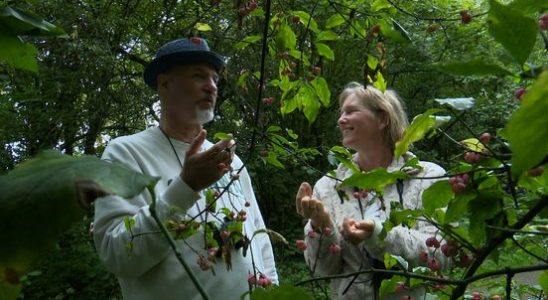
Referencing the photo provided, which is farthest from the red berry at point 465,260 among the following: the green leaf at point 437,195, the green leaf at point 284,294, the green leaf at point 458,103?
the green leaf at point 284,294

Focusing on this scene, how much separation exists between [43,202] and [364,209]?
5.36 feet

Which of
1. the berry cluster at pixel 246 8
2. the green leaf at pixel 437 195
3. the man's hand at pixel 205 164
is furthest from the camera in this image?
the berry cluster at pixel 246 8

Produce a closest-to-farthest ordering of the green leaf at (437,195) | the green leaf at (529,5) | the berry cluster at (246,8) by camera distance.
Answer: the green leaf at (529,5), the green leaf at (437,195), the berry cluster at (246,8)

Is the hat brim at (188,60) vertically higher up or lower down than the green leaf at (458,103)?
higher up

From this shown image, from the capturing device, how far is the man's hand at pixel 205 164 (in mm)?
1353

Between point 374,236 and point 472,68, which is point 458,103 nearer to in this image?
point 472,68

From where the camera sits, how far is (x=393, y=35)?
1.33m

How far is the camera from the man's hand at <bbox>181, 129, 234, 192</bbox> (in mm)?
1353

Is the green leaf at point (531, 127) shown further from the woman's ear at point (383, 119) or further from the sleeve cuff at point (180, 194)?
the woman's ear at point (383, 119)

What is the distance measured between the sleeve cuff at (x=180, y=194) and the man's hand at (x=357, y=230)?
437 millimetres

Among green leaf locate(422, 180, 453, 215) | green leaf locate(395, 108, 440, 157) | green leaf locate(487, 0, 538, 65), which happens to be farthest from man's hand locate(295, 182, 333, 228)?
green leaf locate(487, 0, 538, 65)

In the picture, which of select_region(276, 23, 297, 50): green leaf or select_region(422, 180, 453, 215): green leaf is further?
select_region(276, 23, 297, 50): green leaf

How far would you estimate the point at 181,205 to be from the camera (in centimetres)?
140

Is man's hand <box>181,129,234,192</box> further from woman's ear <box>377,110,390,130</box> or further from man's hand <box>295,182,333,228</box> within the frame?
woman's ear <box>377,110,390,130</box>
